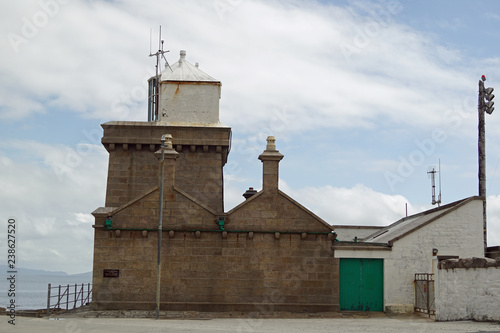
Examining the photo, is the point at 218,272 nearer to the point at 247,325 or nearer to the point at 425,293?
the point at 247,325

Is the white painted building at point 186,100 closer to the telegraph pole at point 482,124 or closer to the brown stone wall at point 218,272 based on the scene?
the brown stone wall at point 218,272

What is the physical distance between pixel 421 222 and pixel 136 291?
1364 cm

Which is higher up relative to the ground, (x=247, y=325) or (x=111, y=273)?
(x=111, y=273)

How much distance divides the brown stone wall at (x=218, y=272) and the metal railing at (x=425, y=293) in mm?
3682

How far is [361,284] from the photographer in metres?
29.1

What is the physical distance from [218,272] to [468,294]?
10812mm

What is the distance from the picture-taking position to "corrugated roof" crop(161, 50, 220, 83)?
35.3 meters

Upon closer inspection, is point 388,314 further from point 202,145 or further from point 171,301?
point 202,145

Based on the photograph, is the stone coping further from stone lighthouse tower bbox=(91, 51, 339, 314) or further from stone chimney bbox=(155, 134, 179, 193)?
stone chimney bbox=(155, 134, 179, 193)

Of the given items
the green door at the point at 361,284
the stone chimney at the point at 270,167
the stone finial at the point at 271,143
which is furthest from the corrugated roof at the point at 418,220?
the stone finial at the point at 271,143

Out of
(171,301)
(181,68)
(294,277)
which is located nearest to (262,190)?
(294,277)

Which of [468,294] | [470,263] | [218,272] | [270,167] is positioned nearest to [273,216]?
[270,167]

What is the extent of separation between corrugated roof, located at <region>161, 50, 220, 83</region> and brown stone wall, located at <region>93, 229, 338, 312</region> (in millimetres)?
10338

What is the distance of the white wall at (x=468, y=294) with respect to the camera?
21.4 metres
